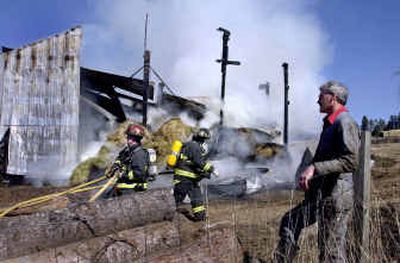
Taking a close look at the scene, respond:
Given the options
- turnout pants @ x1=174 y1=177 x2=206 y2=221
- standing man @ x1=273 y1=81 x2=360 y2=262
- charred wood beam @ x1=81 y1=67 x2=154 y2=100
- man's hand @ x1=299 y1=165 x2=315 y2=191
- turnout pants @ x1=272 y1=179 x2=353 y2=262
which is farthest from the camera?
charred wood beam @ x1=81 y1=67 x2=154 y2=100

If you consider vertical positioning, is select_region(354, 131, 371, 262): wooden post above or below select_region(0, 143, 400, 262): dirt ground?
above

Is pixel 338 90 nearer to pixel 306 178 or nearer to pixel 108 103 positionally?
pixel 306 178

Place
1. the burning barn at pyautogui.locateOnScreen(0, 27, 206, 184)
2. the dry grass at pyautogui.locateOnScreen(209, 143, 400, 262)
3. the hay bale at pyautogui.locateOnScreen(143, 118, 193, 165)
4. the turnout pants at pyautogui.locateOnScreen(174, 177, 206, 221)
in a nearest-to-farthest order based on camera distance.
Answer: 1. the dry grass at pyautogui.locateOnScreen(209, 143, 400, 262)
2. the turnout pants at pyautogui.locateOnScreen(174, 177, 206, 221)
3. the hay bale at pyautogui.locateOnScreen(143, 118, 193, 165)
4. the burning barn at pyautogui.locateOnScreen(0, 27, 206, 184)

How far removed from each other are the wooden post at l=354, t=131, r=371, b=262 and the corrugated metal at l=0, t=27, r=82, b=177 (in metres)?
12.5

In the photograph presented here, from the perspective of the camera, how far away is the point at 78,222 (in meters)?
4.39

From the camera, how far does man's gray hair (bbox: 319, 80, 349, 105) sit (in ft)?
13.1

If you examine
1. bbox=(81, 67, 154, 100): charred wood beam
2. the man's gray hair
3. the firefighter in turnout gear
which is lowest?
the firefighter in turnout gear

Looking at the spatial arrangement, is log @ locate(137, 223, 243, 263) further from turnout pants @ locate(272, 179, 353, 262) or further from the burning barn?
the burning barn

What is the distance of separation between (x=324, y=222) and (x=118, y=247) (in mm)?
1857

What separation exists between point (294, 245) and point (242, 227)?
9.62 feet

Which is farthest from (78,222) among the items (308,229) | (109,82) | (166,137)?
(109,82)

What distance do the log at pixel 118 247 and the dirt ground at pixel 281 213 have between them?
2.51 ft

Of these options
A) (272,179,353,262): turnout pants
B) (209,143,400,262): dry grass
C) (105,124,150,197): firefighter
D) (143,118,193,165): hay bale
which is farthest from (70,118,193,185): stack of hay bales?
(272,179,353,262): turnout pants

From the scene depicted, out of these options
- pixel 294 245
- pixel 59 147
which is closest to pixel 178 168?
pixel 294 245
